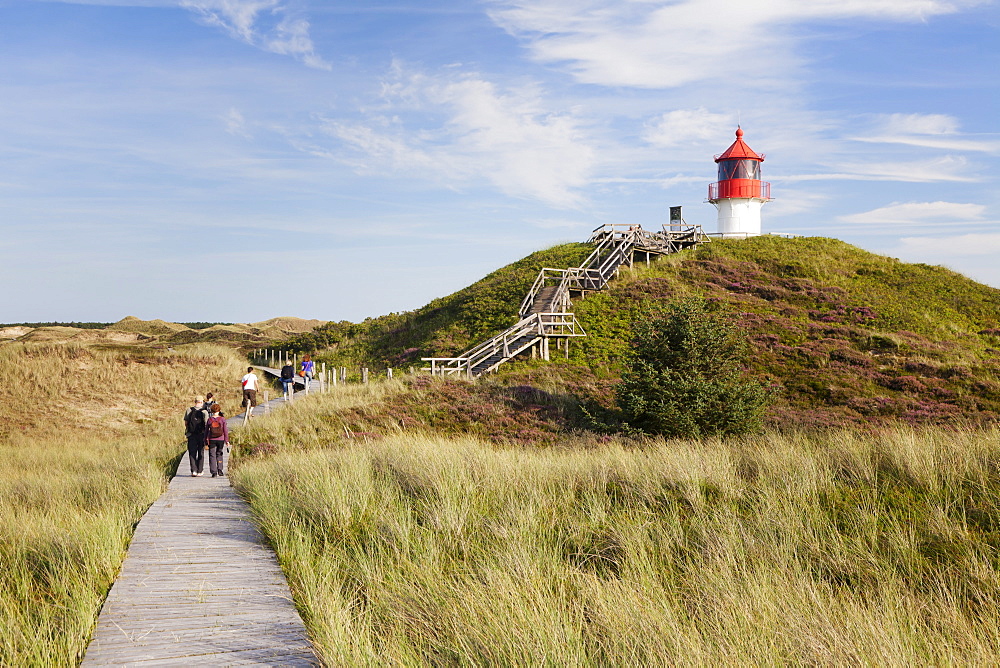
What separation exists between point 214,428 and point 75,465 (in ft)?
15.3

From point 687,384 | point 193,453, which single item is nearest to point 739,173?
point 687,384

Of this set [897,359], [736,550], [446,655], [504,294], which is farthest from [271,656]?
[504,294]

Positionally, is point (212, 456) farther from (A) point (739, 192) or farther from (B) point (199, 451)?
(A) point (739, 192)

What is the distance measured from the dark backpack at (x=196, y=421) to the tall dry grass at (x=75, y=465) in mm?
1025

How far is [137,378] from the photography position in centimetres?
3089

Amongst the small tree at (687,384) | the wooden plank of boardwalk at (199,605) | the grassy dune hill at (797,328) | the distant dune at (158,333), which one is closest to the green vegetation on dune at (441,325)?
the grassy dune hill at (797,328)

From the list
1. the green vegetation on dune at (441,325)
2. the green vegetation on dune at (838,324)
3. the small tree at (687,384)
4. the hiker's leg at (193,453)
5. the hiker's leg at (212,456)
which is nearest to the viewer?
the hiker's leg at (212,456)

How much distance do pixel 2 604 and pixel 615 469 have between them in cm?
691

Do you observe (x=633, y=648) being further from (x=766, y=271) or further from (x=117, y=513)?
(x=766, y=271)

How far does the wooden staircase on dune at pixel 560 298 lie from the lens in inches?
1171

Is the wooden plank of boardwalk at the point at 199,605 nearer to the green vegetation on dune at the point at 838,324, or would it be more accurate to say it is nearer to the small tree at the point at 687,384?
the small tree at the point at 687,384

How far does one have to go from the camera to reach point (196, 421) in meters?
13.4

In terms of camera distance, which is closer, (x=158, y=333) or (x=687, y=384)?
(x=687, y=384)

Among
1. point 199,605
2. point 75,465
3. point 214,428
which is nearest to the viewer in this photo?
point 199,605
